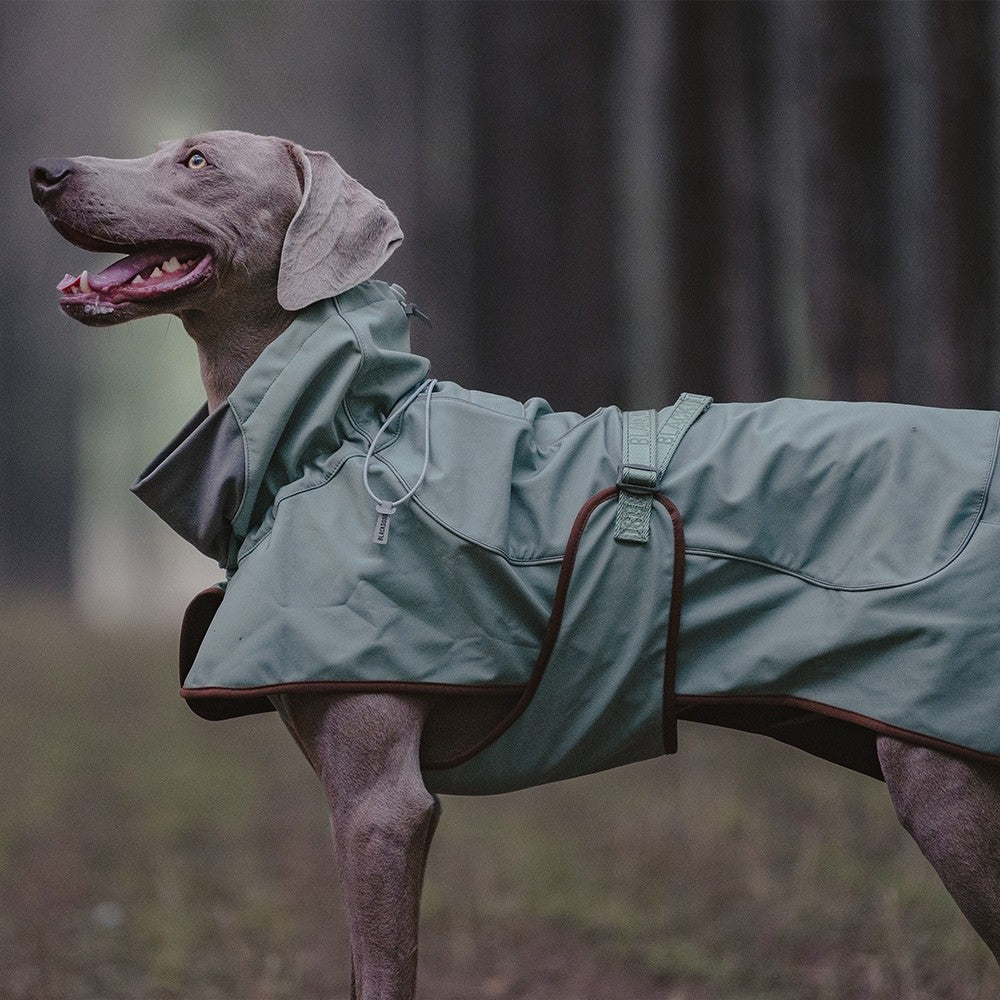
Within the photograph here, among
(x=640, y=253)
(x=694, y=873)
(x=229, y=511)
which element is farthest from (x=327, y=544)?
(x=640, y=253)

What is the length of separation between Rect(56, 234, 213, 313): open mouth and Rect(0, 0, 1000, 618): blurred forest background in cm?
305

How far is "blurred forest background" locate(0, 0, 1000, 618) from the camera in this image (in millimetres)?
5793

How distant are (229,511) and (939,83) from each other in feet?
12.4

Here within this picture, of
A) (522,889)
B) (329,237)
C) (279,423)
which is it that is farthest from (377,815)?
(522,889)

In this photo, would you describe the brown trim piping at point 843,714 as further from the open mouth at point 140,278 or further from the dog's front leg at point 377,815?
the open mouth at point 140,278

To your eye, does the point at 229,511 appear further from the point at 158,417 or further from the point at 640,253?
the point at 158,417

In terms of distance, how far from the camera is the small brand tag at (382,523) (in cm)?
→ 271

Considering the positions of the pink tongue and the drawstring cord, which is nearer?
the drawstring cord

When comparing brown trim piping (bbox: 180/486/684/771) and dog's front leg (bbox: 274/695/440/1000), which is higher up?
brown trim piping (bbox: 180/486/684/771)

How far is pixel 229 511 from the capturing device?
2900 millimetres

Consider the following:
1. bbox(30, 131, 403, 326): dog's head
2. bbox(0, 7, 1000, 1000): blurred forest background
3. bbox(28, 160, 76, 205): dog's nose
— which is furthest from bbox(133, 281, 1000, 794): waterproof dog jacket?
bbox(0, 7, 1000, 1000): blurred forest background

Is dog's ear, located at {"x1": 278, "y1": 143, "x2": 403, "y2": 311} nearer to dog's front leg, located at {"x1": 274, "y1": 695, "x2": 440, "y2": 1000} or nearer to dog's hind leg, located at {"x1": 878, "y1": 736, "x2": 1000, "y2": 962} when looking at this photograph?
dog's front leg, located at {"x1": 274, "y1": 695, "x2": 440, "y2": 1000}

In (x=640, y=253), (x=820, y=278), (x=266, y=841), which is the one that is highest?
Answer: (x=820, y=278)

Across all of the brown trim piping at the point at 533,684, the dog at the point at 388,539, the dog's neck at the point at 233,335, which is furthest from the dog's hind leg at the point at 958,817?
the dog's neck at the point at 233,335
